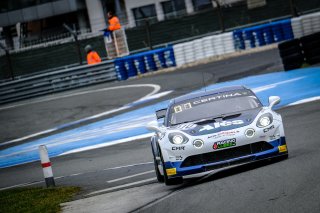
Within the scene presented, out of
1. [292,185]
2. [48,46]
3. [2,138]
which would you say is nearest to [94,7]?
[48,46]

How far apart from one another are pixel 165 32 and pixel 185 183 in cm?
2390

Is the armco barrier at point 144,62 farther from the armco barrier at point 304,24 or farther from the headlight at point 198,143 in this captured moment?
the headlight at point 198,143

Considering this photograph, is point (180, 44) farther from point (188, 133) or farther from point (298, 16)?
point (188, 133)

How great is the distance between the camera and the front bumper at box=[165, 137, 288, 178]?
10.5 meters

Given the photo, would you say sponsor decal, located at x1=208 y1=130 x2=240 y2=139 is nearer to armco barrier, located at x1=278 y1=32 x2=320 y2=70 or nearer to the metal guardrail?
armco barrier, located at x1=278 y1=32 x2=320 y2=70

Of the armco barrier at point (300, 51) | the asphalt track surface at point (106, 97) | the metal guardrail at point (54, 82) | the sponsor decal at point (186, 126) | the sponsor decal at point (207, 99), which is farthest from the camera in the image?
the metal guardrail at point (54, 82)

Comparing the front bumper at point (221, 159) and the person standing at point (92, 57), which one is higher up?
the person standing at point (92, 57)

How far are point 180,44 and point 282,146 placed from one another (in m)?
21.7

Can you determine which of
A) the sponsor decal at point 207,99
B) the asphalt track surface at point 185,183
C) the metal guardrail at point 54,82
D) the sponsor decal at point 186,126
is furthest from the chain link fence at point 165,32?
the sponsor decal at point 186,126

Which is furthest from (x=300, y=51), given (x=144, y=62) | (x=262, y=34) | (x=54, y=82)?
(x=54, y=82)

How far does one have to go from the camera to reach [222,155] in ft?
34.7

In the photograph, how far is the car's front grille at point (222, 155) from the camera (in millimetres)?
10547

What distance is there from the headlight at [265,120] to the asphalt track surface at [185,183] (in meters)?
0.56

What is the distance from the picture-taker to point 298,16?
34.2 m
